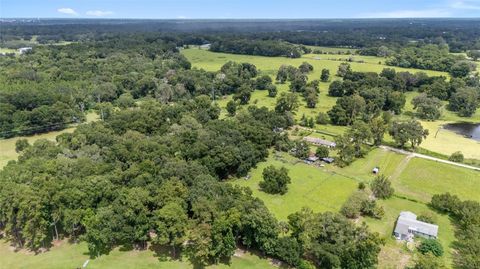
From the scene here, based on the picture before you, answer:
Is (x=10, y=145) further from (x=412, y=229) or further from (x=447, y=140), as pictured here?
(x=447, y=140)

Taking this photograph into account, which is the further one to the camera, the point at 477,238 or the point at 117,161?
the point at 117,161

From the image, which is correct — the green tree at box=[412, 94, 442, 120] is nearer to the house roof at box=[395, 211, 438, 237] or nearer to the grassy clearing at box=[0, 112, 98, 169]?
the house roof at box=[395, 211, 438, 237]

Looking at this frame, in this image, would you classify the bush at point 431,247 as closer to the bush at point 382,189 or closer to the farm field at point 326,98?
the bush at point 382,189

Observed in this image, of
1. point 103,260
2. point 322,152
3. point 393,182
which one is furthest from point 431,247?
point 103,260

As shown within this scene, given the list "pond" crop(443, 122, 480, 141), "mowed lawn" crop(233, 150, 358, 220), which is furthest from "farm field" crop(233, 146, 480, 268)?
"pond" crop(443, 122, 480, 141)

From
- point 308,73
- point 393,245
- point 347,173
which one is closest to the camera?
point 393,245

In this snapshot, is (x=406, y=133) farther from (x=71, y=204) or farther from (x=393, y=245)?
(x=71, y=204)

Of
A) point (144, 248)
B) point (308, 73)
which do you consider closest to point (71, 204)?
point (144, 248)

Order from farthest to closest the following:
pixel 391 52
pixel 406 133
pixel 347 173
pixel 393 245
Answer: pixel 391 52 → pixel 406 133 → pixel 347 173 → pixel 393 245
